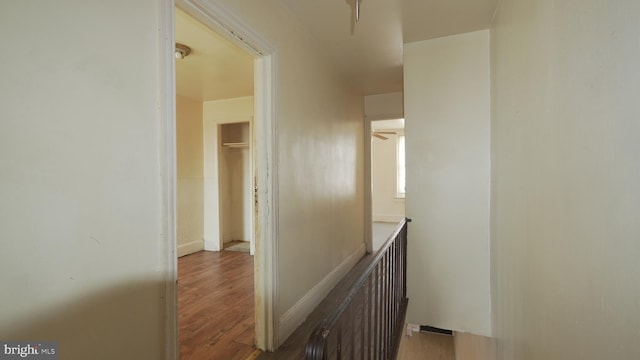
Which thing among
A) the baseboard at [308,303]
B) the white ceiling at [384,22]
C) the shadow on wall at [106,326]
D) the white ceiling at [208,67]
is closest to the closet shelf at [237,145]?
the white ceiling at [208,67]

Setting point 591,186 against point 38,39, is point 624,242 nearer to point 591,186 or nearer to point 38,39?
point 591,186

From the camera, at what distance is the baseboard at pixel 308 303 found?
7.20ft

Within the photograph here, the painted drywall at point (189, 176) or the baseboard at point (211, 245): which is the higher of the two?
the painted drywall at point (189, 176)

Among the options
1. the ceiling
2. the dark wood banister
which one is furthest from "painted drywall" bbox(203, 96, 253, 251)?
the dark wood banister

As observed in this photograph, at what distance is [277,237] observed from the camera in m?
2.07

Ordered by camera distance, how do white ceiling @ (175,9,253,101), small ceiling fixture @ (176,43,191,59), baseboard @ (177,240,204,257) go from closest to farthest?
1. white ceiling @ (175,9,253,101)
2. small ceiling fixture @ (176,43,191,59)
3. baseboard @ (177,240,204,257)

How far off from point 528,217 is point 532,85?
654 mm

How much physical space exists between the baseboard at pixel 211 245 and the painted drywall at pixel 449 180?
3224 millimetres

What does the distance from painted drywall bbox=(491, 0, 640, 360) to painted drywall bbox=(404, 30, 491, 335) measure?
2.58ft

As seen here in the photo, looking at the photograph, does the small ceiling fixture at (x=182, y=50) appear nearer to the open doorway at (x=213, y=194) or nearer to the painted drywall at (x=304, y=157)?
the open doorway at (x=213, y=194)

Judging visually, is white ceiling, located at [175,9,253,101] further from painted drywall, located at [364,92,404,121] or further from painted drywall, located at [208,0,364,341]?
painted drywall, located at [364,92,404,121]

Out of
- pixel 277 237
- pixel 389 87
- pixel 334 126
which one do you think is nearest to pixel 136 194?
pixel 277 237

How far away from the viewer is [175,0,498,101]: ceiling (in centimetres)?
219

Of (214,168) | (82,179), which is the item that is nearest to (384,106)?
(214,168)
